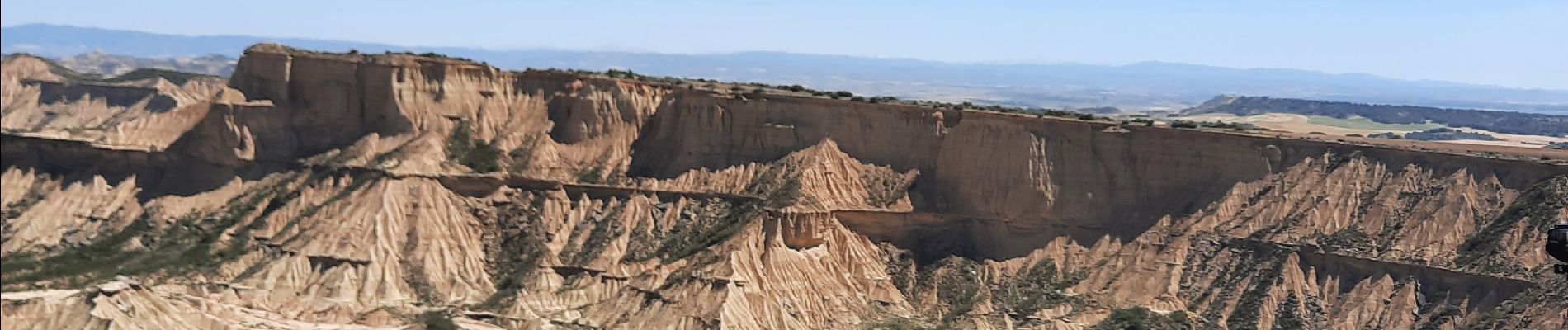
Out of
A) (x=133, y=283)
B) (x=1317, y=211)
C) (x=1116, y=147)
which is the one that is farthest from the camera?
(x=1116, y=147)

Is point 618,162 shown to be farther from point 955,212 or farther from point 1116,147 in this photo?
point 1116,147

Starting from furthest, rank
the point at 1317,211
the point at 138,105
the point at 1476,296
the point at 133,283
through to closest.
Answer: the point at 138,105
the point at 1317,211
the point at 1476,296
the point at 133,283

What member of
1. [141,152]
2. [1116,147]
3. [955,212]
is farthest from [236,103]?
[1116,147]

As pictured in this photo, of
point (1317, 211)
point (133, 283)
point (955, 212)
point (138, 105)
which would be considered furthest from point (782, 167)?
point (138, 105)

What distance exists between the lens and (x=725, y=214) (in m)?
90.0

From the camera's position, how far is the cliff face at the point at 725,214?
3172 inches

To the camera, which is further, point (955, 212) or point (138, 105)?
point (138, 105)

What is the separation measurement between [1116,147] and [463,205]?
35600 mm

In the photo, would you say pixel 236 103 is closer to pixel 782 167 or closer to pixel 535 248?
pixel 535 248

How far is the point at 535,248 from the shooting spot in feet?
295

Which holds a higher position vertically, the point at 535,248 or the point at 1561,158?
the point at 1561,158

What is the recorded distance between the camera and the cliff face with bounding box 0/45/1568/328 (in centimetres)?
8056

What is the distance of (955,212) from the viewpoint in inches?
3617

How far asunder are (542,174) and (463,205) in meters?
4.86
